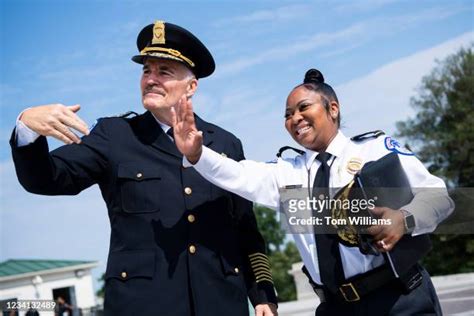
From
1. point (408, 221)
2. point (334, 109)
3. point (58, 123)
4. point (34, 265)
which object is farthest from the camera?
point (34, 265)

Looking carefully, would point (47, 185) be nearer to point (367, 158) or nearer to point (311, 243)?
point (311, 243)

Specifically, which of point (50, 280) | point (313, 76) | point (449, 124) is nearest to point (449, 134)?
point (449, 124)

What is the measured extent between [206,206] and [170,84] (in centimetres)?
68

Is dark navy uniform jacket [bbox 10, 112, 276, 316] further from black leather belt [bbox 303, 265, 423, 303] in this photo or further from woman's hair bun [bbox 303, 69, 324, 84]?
woman's hair bun [bbox 303, 69, 324, 84]

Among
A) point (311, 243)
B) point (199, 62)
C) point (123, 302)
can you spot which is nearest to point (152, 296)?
point (123, 302)

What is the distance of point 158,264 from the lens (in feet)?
11.0

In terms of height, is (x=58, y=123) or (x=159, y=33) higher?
(x=159, y=33)

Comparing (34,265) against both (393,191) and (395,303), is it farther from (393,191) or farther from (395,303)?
(393,191)

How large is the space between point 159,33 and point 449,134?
3453 centimetres

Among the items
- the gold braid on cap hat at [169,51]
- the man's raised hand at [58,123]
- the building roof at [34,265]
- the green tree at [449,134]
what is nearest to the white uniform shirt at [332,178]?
the gold braid on cap hat at [169,51]

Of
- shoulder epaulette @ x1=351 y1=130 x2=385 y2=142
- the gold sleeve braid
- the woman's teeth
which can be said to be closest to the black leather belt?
the gold sleeve braid

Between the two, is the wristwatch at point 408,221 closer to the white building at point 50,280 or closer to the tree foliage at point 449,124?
the white building at point 50,280

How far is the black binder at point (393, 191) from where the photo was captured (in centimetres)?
319

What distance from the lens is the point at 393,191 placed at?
323 centimetres
